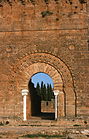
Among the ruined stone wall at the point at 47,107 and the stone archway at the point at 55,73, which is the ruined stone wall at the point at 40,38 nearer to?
the stone archway at the point at 55,73

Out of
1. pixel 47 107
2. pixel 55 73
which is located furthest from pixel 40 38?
pixel 47 107

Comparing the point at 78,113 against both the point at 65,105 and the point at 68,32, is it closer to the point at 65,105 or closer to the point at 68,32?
the point at 65,105

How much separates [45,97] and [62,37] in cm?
2110

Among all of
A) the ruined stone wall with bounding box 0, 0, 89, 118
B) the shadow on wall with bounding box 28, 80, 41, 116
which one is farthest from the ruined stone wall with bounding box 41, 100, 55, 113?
the ruined stone wall with bounding box 0, 0, 89, 118

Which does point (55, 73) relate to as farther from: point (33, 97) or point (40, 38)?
point (33, 97)

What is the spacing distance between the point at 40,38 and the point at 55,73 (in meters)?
2.07

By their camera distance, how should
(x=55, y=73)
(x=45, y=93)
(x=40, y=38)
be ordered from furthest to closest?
1. (x=45, y=93)
2. (x=40, y=38)
3. (x=55, y=73)

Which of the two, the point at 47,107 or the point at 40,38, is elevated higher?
the point at 40,38

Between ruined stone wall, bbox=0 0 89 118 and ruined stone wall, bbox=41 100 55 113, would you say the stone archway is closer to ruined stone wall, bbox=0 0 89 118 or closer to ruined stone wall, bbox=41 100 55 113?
ruined stone wall, bbox=0 0 89 118

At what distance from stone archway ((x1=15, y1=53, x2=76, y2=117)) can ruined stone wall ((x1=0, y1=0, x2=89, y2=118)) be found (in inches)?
7.6

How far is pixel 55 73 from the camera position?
14125 mm

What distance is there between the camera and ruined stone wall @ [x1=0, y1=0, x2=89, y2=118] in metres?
14.1

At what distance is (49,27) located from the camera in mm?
14383

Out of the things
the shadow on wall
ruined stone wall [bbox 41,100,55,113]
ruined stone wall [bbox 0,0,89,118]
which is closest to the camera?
ruined stone wall [bbox 0,0,89,118]
